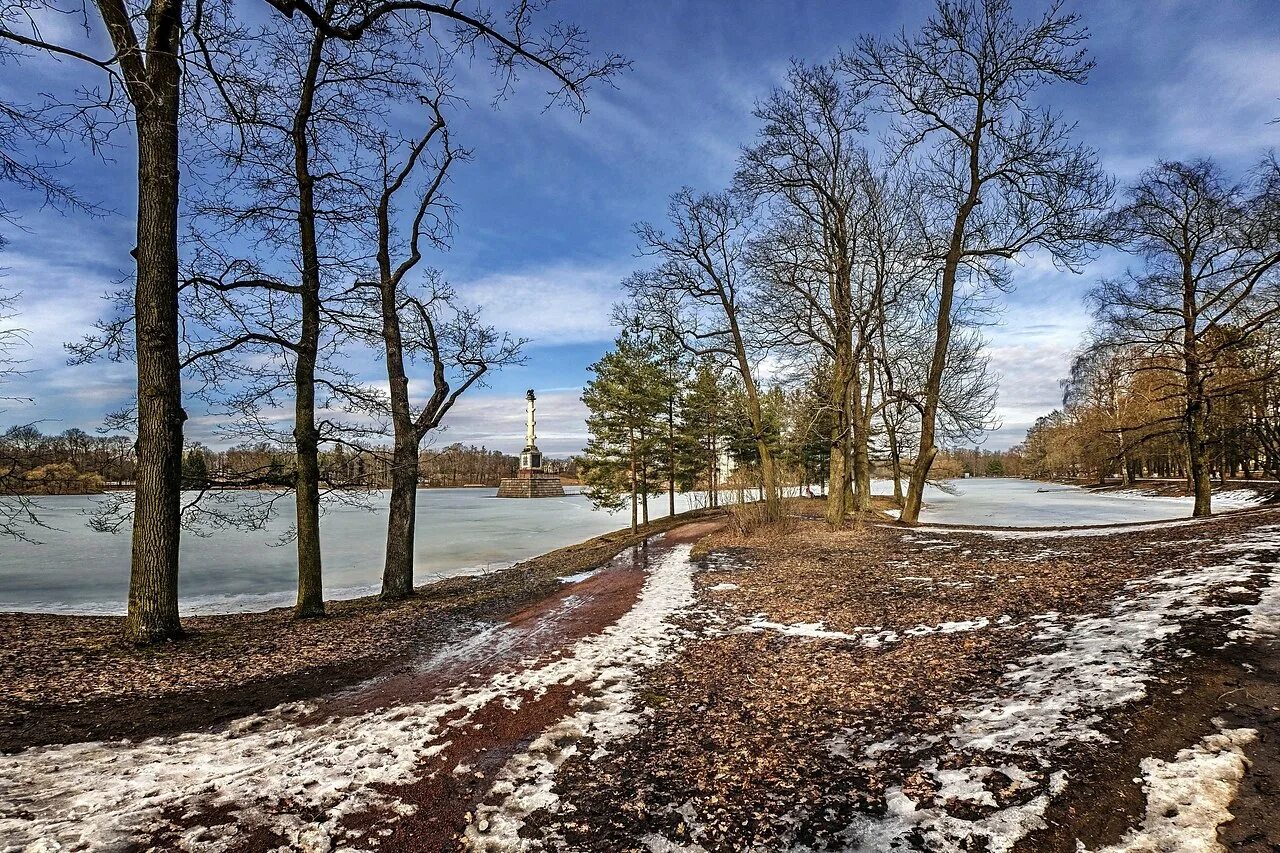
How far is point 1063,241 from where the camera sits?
39.3 ft

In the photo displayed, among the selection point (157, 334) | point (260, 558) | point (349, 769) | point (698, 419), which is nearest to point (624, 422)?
point (698, 419)

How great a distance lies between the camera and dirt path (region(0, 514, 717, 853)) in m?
2.85

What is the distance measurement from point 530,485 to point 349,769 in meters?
68.5

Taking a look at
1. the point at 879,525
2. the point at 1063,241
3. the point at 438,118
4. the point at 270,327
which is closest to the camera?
the point at 270,327

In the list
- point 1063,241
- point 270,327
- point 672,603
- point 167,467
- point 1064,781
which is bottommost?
point 672,603

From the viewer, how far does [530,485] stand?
7075cm

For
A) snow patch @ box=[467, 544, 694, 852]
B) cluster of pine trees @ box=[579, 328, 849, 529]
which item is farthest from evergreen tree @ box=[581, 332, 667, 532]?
snow patch @ box=[467, 544, 694, 852]

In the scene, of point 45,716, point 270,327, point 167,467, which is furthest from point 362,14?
point 45,716

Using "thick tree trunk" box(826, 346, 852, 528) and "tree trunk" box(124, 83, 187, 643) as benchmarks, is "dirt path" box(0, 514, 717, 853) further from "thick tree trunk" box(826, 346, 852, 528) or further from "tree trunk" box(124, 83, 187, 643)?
"thick tree trunk" box(826, 346, 852, 528)

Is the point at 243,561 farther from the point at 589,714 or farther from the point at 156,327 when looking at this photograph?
the point at 589,714

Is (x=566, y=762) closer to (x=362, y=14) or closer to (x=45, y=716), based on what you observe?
(x=45, y=716)

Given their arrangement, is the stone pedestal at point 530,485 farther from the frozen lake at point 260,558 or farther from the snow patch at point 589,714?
the snow patch at point 589,714

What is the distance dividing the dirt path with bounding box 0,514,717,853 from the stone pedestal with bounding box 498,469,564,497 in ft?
218

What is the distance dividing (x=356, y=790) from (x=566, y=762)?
1283 mm
